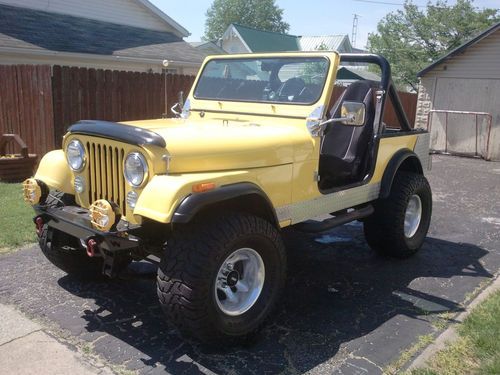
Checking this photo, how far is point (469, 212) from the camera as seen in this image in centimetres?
713

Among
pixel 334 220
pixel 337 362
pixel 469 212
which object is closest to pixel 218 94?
pixel 334 220

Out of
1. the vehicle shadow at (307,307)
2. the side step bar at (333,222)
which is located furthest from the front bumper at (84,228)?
the side step bar at (333,222)

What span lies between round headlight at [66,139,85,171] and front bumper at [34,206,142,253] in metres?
0.30

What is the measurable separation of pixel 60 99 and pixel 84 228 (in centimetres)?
584

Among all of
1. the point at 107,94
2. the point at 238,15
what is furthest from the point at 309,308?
the point at 238,15

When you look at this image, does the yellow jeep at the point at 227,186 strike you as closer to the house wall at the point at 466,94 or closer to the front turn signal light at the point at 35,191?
the front turn signal light at the point at 35,191

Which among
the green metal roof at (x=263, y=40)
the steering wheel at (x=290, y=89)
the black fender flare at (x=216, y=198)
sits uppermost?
the green metal roof at (x=263, y=40)

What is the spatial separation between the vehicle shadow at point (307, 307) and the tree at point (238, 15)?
71404 millimetres

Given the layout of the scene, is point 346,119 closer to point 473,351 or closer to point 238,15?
point 473,351

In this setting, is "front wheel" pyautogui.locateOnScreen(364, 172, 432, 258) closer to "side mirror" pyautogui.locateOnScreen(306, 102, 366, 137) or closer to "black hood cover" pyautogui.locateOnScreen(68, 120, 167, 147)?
"side mirror" pyautogui.locateOnScreen(306, 102, 366, 137)

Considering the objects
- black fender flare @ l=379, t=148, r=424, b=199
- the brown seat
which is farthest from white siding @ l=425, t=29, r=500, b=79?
the brown seat

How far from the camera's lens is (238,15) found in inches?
2867

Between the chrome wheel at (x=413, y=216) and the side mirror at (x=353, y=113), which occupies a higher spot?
the side mirror at (x=353, y=113)

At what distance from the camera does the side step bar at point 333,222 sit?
154 inches
